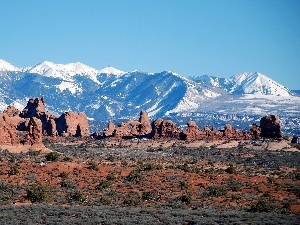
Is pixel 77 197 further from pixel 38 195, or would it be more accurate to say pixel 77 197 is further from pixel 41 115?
pixel 41 115

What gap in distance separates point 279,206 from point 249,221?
7711mm

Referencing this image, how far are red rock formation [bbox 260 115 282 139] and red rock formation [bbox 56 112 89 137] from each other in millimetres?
42584

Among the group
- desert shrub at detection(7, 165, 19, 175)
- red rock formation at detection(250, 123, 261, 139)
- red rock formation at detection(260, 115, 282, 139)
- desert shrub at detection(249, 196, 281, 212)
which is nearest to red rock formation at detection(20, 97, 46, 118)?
red rock formation at detection(250, 123, 261, 139)

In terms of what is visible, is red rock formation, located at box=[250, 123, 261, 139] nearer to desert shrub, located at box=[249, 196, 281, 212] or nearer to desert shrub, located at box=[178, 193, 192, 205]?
desert shrub, located at box=[178, 193, 192, 205]

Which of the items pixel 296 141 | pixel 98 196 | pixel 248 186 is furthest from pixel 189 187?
pixel 296 141

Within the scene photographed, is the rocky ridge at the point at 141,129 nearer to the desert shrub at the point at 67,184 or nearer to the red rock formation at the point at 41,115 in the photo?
the red rock formation at the point at 41,115

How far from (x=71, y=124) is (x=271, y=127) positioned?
46.9 meters

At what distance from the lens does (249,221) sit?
89.8 feet

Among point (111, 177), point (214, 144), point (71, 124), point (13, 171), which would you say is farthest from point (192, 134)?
point (13, 171)

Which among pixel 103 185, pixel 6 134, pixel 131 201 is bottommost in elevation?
pixel 131 201

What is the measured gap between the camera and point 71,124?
12356 centimetres

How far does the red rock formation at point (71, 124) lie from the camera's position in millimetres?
122250

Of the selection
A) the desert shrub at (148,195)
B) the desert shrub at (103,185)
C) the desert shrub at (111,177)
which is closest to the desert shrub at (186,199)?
the desert shrub at (148,195)

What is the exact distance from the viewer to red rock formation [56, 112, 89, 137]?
122 metres
